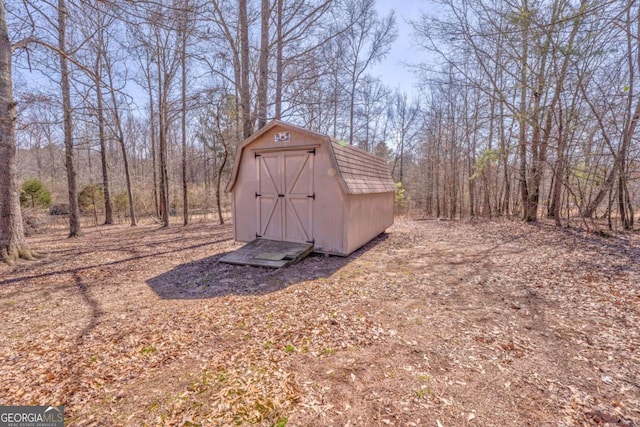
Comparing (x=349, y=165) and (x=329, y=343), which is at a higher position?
(x=349, y=165)

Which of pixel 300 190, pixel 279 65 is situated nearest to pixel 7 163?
pixel 300 190

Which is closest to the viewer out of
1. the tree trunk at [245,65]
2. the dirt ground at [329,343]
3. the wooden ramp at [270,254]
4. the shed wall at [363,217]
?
the dirt ground at [329,343]

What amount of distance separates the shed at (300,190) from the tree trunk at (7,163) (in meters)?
3.95

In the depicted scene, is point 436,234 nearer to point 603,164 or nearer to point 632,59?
point 603,164

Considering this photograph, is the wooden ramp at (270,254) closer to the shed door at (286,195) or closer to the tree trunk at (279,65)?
the shed door at (286,195)

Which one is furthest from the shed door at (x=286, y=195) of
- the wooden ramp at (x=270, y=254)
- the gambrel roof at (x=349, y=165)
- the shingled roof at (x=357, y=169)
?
the shingled roof at (x=357, y=169)

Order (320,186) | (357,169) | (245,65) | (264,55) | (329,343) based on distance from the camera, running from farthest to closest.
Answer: (245,65), (264,55), (357,169), (320,186), (329,343)

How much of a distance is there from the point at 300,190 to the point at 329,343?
400 cm

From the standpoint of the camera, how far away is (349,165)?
6477mm

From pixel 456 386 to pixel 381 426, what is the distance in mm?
772

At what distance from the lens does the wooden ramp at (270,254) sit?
5.62 m

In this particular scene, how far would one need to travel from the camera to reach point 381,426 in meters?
1.82

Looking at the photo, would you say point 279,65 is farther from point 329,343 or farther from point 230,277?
point 329,343

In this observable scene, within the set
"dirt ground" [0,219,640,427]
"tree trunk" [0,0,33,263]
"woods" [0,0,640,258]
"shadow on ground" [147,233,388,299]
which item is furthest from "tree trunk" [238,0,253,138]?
"dirt ground" [0,219,640,427]
